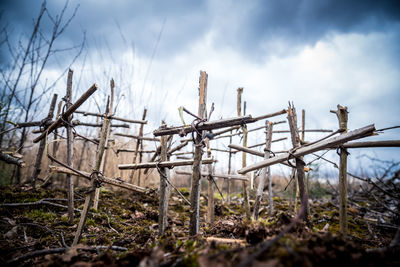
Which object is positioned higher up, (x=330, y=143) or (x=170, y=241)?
(x=330, y=143)

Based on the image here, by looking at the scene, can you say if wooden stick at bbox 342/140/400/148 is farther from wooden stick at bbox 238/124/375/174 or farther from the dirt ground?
the dirt ground

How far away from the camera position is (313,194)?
926 cm

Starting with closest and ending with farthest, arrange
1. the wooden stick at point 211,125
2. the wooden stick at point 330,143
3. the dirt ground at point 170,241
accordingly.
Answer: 1. the dirt ground at point 170,241
2. the wooden stick at point 330,143
3. the wooden stick at point 211,125

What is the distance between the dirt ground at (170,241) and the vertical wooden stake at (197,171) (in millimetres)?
178

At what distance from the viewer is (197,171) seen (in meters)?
2.71

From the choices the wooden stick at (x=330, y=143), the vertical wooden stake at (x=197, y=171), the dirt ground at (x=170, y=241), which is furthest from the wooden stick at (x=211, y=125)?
the dirt ground at (x=170, y=241)

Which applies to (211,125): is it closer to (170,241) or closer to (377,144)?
(170,241)

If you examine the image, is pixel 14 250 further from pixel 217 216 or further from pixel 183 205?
pixel 183 205

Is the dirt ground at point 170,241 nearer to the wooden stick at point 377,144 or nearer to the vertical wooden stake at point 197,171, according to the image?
the vertical wooden stake at point 197,171

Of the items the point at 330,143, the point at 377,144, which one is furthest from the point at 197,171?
the point at 377,144

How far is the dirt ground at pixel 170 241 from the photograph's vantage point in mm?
1281

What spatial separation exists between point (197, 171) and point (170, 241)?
0.97 meters

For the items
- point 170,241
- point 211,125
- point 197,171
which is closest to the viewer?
point 170,241

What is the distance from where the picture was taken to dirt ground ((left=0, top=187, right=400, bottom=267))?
1.28 m
